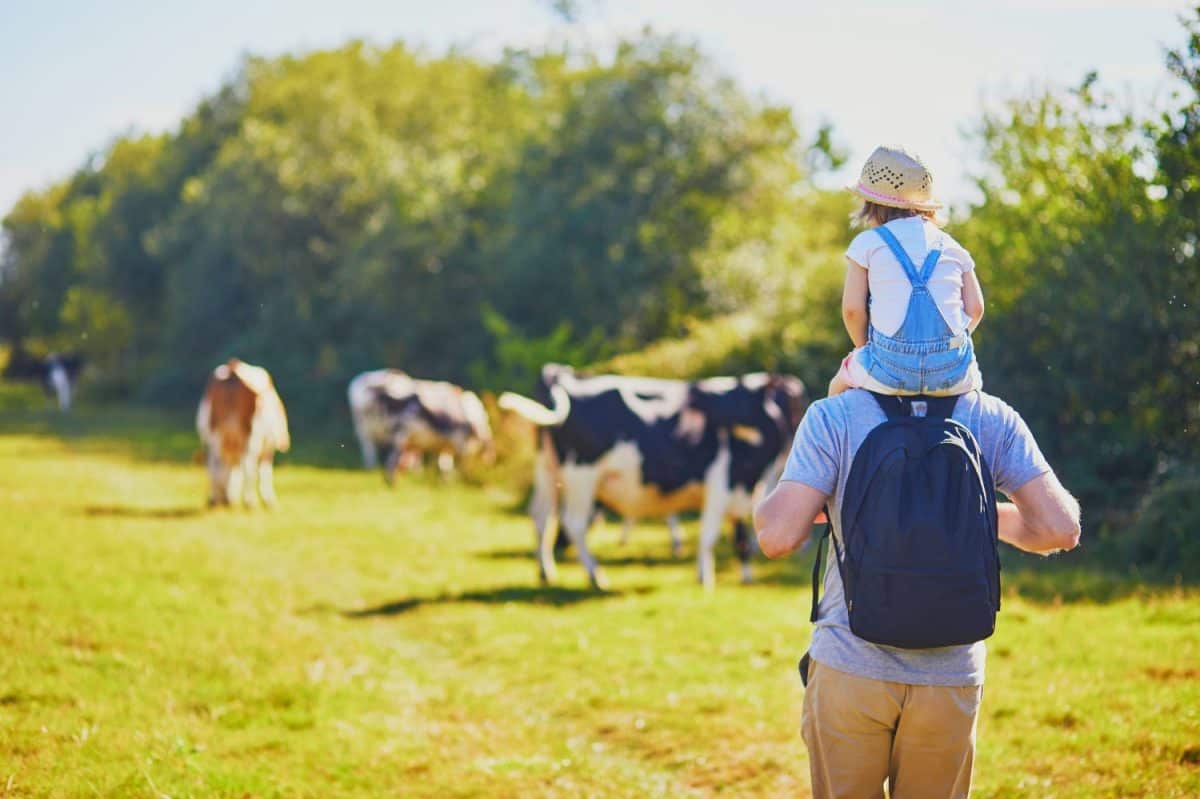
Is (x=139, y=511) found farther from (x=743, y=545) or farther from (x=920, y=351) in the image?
(x=920, y=351)

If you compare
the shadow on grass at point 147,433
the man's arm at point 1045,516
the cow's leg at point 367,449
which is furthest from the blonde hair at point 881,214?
the cow's leg at point 367,449

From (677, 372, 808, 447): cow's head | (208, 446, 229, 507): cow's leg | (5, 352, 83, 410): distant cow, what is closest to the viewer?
(677, 372, 808, 447): cow's head

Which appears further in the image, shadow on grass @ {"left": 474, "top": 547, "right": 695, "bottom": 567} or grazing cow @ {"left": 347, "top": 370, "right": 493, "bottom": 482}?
grazing cow @ {"left": 347, "top": 370, "right": 493, "bottom": 482}

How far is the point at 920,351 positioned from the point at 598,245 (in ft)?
88.0

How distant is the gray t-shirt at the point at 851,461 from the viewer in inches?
141

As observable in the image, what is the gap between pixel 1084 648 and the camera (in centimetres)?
913

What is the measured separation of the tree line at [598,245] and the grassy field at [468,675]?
2.78m

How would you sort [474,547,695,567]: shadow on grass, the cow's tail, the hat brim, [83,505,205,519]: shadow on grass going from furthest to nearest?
[83,505,205,519]: shadow on grass
[474,547,695,567]: shadow on grass
the cow's tail
the hat brim

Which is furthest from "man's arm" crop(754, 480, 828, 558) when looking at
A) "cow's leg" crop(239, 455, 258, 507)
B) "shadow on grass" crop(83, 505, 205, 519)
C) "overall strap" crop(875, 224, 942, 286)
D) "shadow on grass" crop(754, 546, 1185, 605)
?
"cow's leg" crop(239, 455, 258, 507)

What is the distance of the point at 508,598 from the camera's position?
1221 centimetres

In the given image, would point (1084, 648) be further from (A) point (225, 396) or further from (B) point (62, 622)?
(A) point (225, 396)

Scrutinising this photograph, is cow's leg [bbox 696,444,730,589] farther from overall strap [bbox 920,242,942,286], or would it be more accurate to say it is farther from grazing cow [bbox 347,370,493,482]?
grazing cow [bbox 347,370,493,482]

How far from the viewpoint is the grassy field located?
6.52m

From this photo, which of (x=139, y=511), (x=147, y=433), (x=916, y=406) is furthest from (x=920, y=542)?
(x=147, y=433)
